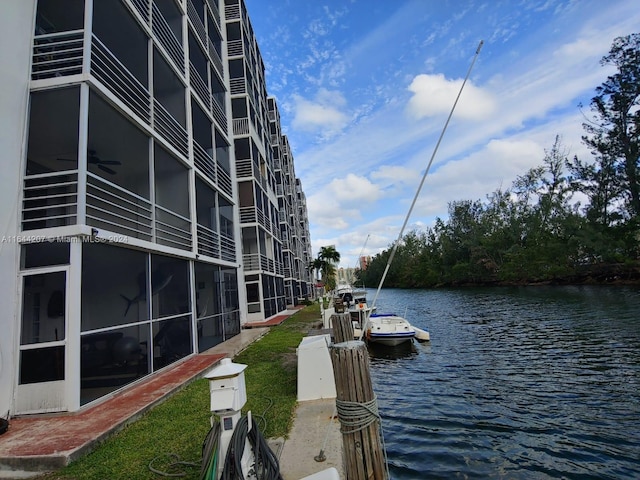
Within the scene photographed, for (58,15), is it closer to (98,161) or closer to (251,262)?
(98,161)

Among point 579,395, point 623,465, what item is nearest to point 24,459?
point 623,465

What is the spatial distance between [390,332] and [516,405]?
277 inches

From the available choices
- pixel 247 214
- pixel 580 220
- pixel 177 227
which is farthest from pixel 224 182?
pixel 580 220

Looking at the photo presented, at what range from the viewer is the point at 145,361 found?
7172 mm

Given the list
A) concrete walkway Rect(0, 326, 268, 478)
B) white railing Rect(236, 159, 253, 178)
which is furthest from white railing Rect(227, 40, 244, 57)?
concrete walkway Rect(0, 326, 268, 478)

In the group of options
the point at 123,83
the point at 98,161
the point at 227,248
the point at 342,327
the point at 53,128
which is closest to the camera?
the point at 342,327

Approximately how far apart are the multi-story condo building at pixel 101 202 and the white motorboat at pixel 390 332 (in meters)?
5.66

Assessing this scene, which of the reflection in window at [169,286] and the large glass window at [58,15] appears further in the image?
the reflection in window at [169,286]

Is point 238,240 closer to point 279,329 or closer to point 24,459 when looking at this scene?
point 279,329

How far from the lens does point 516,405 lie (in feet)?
23.2

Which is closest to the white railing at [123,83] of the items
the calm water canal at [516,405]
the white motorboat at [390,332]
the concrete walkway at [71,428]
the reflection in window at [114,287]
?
the reflection in window at [114,287]

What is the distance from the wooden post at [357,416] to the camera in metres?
3.18

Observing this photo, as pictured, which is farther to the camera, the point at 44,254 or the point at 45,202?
the point at 45,202

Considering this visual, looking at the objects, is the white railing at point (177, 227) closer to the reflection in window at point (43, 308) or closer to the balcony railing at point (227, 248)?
the balcony railing at point (227, 248)
